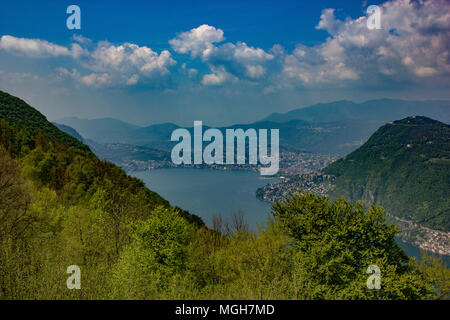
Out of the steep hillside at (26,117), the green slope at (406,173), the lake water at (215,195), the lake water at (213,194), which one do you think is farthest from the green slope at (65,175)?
the green slope at (406,173)

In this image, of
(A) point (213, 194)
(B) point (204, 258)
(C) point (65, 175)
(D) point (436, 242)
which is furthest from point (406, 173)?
(C) point (65, 175)

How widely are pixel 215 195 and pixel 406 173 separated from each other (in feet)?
325

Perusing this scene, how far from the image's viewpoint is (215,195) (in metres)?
136

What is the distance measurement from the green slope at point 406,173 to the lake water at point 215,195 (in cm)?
2757

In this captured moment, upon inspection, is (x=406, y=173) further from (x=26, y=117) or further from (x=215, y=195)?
(x=26, y=117)

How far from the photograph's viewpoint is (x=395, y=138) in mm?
187500

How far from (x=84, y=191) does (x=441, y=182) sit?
489 feet

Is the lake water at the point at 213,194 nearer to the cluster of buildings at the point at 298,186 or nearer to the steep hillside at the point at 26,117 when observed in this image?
the cluster of buildings at the point at 298,186

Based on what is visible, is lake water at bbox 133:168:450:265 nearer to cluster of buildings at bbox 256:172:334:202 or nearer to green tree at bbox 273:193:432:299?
cluster of buildings at bbox 256:172:334:202

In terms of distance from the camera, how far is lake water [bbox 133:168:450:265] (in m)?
105

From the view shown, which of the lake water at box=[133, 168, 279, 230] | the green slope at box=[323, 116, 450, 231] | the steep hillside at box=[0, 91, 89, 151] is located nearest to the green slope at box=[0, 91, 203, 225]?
the steep hillside at box=[0, 91, 89, 151]

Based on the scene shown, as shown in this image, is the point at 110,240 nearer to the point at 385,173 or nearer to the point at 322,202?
the point at 322,202

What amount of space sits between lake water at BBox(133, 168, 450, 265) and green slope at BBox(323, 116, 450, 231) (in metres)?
27.6

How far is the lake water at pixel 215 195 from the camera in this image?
10469 cm
